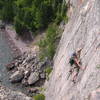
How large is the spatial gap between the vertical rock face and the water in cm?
897

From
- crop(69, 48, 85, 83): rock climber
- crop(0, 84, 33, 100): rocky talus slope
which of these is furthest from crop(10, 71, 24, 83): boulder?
crop(69, 48, 85, 83): rock climber

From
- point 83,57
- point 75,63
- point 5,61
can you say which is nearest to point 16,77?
point 5,61

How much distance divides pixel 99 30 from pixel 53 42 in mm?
19332

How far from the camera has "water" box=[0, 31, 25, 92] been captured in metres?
48.8

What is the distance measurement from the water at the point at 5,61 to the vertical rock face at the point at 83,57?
8.97m

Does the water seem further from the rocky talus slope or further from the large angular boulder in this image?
the large angular boulder

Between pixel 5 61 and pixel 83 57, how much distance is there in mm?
24168

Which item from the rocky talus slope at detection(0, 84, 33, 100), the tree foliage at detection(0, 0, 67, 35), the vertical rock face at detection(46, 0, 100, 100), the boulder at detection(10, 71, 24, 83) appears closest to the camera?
the vertical rock face at detection(46, 0, 100, 100)

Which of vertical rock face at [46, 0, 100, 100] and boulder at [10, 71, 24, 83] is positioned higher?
vertical rock face at [46, 0, 100, 100]

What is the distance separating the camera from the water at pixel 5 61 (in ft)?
160

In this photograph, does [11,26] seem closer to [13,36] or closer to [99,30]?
[13,36]

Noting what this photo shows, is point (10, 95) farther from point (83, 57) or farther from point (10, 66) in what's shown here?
point (83, 57)

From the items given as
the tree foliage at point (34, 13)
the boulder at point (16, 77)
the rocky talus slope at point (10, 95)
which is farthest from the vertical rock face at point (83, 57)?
the tree foliage at point (34, 13)

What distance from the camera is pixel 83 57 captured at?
3167 cm
